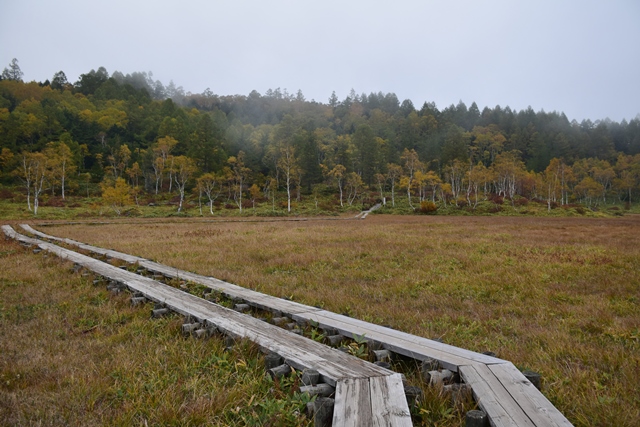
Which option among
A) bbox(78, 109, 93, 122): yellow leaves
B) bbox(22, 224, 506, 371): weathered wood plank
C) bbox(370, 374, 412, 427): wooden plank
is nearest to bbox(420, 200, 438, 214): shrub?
bbox(22, 224, 506, 371): weathered wood plank

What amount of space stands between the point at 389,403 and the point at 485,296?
221 inches

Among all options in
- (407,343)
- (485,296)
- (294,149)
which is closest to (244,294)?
(407,343)

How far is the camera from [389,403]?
8.74ft

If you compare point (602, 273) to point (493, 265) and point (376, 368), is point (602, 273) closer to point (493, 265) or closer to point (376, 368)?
point (493, 265)

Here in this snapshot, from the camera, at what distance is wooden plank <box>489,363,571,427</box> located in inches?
98.3

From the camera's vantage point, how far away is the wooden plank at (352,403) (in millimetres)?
2424

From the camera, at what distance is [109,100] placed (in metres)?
107

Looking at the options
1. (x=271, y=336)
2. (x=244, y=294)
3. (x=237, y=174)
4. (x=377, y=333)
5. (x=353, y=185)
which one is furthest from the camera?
(x=353, y=185)

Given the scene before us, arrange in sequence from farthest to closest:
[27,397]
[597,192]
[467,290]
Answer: [597,192]
[467,290]
[27,397]

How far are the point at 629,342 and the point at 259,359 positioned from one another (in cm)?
499

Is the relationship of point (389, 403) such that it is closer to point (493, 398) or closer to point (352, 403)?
point (352, 403)

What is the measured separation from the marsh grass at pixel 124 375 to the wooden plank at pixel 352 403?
1.01 ft

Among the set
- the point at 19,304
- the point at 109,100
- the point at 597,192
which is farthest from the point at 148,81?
the point at 19,304

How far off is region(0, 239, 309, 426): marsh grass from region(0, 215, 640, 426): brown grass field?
9 centimetres
